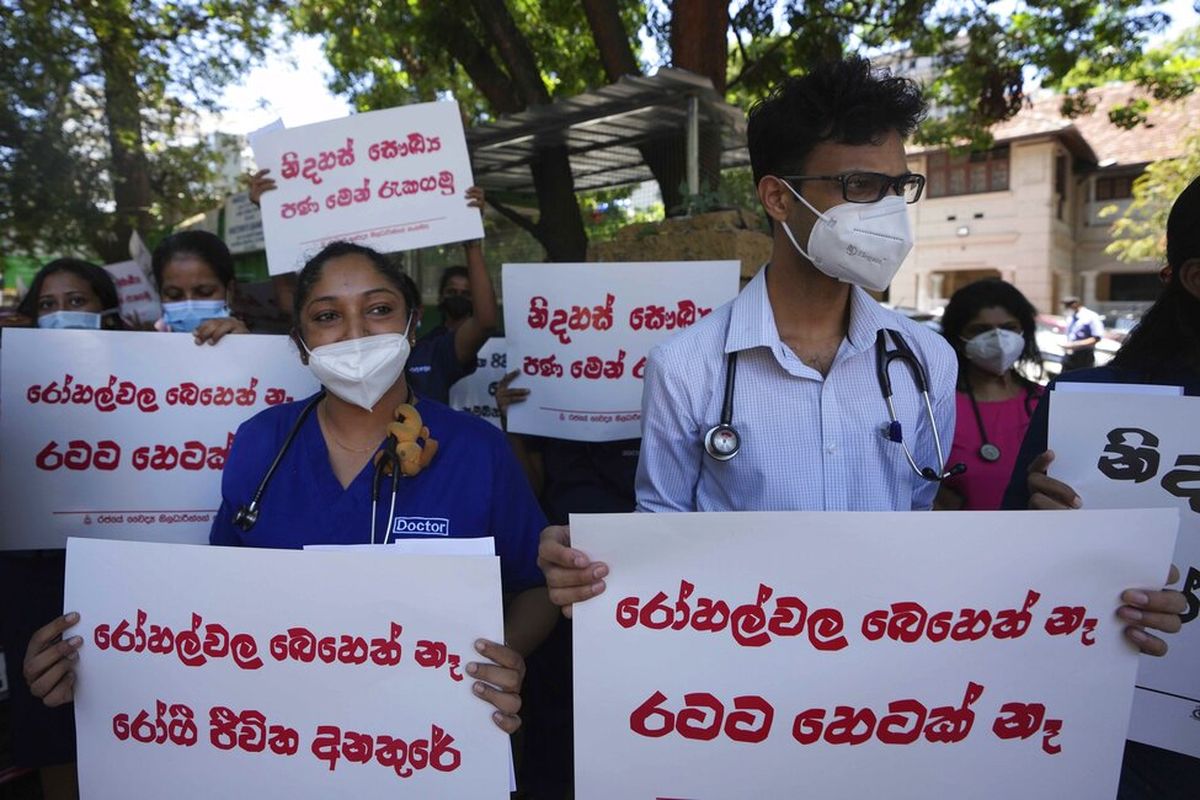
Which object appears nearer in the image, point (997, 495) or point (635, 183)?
point (997, 495)

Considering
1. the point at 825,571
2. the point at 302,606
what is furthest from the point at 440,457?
the point at 825,571

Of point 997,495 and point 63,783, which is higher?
point 997,495

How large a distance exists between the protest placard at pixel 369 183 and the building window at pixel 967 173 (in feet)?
96.7

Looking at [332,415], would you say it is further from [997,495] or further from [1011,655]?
[997,495]

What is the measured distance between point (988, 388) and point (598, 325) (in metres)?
1.73

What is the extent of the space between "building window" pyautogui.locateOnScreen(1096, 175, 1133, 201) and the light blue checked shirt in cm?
3557

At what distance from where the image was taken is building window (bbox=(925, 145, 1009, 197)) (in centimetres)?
2892

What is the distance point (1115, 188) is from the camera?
31156mm

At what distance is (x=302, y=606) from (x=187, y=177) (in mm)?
17899

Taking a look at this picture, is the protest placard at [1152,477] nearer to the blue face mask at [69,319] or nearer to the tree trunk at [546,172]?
the blue face mask at [69,319]

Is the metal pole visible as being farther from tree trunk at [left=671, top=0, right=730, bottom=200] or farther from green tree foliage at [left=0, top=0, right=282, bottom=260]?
green tree foliage at [left=0, top=0, right=282, bottom=260]

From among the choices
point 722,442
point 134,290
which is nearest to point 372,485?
point 722,442

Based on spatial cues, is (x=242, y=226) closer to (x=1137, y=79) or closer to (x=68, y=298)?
(x=68, y=298)

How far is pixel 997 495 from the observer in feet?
10.4
